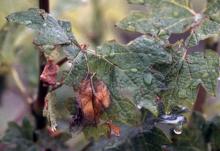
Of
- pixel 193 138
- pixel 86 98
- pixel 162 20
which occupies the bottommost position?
pixel 193 138

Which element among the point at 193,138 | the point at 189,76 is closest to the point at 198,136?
the point at 193,138

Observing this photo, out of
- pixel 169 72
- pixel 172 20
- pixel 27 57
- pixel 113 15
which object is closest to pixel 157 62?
pixel 169 72

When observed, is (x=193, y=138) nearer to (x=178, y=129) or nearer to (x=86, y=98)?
(x=178, y=129)

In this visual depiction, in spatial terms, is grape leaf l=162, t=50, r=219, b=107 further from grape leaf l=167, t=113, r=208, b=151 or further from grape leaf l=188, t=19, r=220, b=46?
grape leaf l=167, t=113, r=208, b=151

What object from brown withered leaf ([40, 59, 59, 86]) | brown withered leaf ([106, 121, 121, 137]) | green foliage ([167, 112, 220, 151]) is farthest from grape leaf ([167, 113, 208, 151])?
brown withered leaf ([40, 59, 59, 86])

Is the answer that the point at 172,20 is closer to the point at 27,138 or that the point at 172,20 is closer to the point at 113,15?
the point at 27,138
